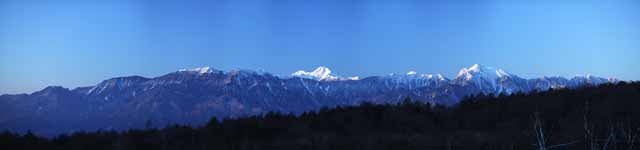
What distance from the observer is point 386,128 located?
6444 cm

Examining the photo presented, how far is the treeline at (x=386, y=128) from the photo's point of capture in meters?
48.8

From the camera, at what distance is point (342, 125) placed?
213ft

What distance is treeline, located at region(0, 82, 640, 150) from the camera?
160ft

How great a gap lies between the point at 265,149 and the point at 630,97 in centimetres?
3389

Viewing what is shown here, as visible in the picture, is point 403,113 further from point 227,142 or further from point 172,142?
point 172,142

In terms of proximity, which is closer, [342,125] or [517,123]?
[517,123]

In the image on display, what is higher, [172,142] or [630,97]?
[630,97]

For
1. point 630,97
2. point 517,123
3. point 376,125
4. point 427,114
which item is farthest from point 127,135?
point 630,97

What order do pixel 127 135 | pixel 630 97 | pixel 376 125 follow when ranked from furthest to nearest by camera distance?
1. pixel 376 125
2. pixel 127 135
3. pixel 630 97

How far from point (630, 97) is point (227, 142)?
37879mm

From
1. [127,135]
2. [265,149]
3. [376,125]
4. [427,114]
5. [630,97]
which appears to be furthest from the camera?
[427,114]

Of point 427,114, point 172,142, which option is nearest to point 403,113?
point 427,114

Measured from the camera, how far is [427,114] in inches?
2795

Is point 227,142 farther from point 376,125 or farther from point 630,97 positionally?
point 630,97
